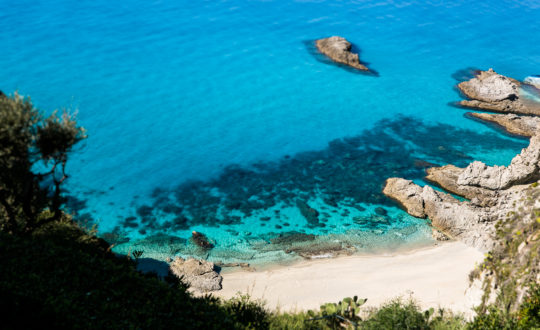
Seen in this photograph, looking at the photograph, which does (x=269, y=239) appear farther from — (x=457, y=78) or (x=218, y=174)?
(x=457, y=78)

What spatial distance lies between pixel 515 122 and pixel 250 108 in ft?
73.5

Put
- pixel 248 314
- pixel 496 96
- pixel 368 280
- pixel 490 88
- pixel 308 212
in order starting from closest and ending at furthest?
pixel 248 314, pixel 368 280, pixel 308 212, pixel 496 96, pixel 490 88

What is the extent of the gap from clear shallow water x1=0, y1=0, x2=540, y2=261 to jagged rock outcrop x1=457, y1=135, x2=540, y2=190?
14.7ft

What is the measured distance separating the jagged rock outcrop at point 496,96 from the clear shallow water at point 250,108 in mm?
1736

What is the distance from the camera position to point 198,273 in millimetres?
20375

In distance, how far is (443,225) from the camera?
82.5 ft

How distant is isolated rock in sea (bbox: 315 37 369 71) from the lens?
45.7m

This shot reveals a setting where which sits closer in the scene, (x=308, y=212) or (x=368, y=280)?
(x=368, y=280)

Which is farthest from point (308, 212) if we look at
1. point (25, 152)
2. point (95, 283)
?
point (25, 152)

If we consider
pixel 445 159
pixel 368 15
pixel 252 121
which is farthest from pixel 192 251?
pixel 368 15

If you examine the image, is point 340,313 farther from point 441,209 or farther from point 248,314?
point 441,209

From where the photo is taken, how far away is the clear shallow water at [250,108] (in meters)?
25.8

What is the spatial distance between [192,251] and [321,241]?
7028 mm

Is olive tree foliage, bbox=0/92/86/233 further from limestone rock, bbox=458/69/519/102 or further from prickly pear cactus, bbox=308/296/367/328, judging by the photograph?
limestone rock, bbox=458/69/519/102
